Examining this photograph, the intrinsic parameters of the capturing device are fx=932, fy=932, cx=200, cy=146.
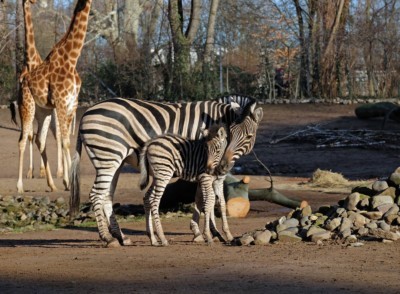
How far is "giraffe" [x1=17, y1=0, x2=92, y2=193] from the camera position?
18.3 m

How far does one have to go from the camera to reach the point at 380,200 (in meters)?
11.5

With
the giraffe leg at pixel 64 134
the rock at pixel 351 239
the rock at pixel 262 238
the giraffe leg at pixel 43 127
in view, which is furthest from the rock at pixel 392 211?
the giraffe leg at pixel 43 127

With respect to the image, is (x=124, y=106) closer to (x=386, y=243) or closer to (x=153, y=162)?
(x=153, y=162)

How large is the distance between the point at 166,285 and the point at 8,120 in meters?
23.5

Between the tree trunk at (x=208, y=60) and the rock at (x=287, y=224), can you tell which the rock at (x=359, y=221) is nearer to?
the rock at (x=287, y=224)

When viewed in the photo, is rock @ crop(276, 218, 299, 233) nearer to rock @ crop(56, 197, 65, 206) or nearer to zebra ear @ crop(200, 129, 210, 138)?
zebra ear @ crop(200, 129, 210, 138)

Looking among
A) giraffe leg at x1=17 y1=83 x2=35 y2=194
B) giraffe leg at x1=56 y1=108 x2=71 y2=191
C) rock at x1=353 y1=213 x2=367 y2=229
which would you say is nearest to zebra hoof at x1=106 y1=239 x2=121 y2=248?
rock at x1=353 y1=213 x2=367 y2=229

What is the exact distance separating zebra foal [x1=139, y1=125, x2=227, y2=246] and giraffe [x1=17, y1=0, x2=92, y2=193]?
23.6ft

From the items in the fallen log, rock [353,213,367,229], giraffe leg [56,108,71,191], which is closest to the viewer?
rock [353,213,367,229]

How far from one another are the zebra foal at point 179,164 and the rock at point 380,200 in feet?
6.48

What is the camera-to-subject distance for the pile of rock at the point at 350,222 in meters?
10.8

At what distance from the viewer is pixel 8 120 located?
30719mm

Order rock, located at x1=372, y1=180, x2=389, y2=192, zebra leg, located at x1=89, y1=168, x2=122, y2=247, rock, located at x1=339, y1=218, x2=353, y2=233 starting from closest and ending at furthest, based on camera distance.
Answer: rock, located at x1=339, y1=218, x2=353, y2=233 < zebra leg, located at x1=89, y1=168, x2=122, y2=247 < rock, located at x1=372, y1=180, x2=389, y2=192

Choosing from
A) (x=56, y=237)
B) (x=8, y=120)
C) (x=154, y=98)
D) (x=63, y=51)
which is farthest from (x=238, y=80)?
(x=56, y=237)
